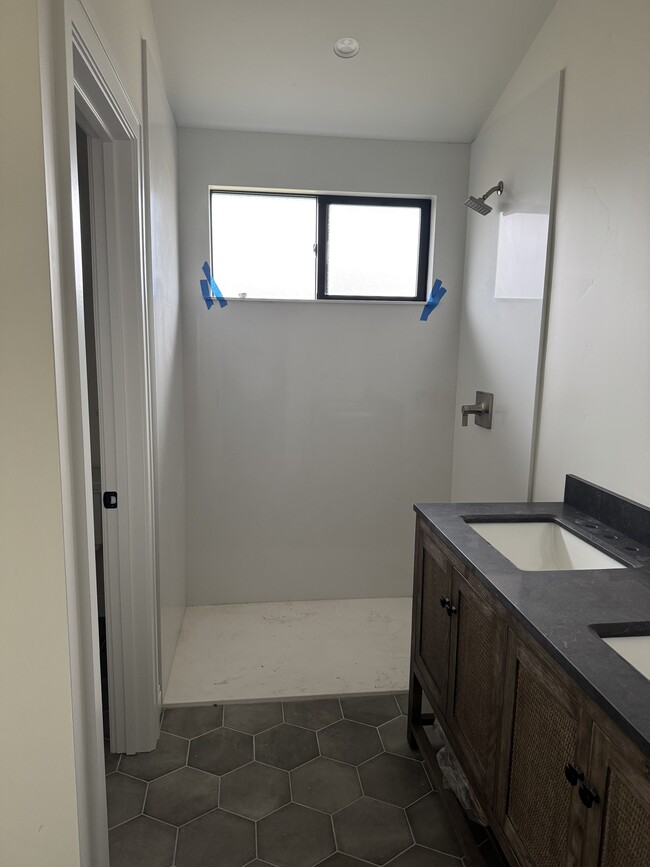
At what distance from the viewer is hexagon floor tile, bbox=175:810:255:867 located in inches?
65.9

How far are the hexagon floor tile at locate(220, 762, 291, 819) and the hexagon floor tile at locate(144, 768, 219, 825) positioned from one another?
4 cm

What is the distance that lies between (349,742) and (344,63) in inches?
104

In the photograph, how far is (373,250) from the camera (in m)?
3.14

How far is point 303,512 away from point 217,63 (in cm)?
209

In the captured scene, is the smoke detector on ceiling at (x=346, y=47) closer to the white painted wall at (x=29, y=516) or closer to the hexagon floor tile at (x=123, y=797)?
the white painted wall at (x=29, y=516)

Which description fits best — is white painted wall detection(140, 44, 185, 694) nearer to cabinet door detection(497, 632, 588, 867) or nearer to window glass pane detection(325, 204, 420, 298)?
window glass pane detection(325, 204, 420, 298)

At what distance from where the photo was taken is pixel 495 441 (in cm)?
267

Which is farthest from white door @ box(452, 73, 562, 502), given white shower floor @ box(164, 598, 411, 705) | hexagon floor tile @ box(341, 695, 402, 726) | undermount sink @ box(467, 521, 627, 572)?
hexagon floor tile @ box(341, 695, 402, 726)

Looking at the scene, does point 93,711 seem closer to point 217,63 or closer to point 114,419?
point 114,419

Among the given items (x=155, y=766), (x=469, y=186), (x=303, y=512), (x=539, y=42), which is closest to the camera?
(x=155, y=766)

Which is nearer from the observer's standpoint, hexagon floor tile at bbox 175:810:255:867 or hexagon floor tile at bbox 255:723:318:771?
hexagon floor tile at bbox 175:810:255:867

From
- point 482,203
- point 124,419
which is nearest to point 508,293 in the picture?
point 482,203

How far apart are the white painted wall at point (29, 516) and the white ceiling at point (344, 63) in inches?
63.2

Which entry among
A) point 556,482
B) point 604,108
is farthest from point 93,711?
point 604,108
